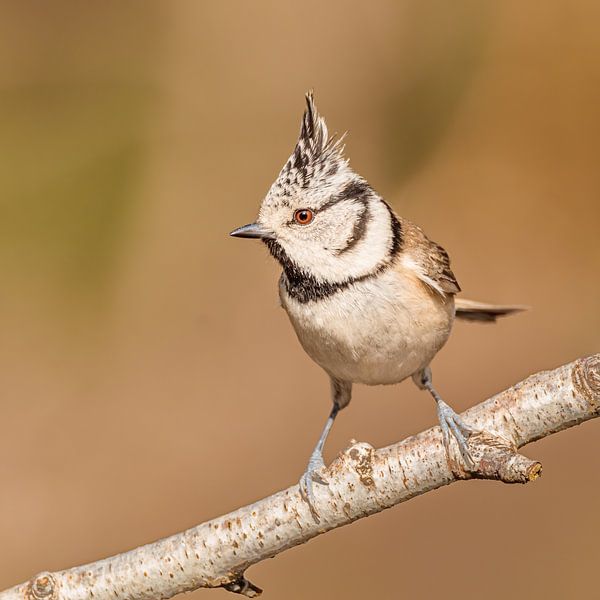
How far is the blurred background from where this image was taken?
622 centimetres

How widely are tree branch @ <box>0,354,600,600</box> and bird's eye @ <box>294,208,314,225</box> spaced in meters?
1.05

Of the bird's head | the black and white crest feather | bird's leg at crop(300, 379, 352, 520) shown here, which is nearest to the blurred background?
bird's leg at crop(300, 379, 352, 520)

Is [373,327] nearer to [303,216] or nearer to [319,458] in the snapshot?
[303,216]

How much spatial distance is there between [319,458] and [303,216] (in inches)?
38.7

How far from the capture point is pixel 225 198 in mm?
6910

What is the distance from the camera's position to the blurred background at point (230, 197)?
6219 mm

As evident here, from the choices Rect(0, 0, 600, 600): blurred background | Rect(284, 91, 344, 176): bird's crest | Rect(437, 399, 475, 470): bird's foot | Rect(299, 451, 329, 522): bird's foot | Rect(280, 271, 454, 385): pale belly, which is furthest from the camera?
Rect(0, 0, 600, 600): blurred background

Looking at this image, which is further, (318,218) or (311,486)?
(318,218)

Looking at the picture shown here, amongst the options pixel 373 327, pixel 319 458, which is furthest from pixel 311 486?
pixel 319 458

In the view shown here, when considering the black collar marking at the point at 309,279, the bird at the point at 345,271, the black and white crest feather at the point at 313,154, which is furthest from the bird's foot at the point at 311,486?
the black and white crest feather at the point at 313,154

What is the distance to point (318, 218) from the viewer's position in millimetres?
3365

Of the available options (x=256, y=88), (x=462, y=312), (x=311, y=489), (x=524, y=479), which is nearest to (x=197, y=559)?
(x=311, y=489)

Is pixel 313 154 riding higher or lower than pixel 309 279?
higher

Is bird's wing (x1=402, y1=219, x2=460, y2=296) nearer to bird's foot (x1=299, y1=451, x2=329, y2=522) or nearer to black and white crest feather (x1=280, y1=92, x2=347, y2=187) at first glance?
black and white crest feather (x1=280, y1=92, x2=347, y2=187)
